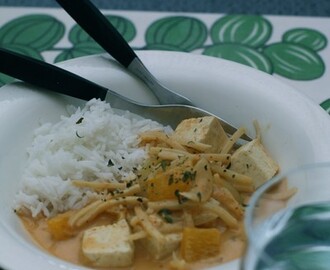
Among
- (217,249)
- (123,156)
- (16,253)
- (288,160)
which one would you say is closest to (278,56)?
(288,160)

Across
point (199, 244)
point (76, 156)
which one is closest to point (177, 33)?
point (76, 156)

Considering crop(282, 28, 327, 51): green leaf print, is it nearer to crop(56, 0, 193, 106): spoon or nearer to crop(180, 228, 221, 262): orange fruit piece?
crop(56, 0, 193, 106): spoon

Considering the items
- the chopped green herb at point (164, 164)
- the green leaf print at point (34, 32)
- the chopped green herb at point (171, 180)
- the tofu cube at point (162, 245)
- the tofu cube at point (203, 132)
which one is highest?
the green leaf print at point (34, 32)

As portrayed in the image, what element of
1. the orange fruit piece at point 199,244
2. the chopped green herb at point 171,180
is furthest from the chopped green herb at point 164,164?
the orange fruit piece at point 199,244

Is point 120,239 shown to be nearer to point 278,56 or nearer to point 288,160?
point 288,160

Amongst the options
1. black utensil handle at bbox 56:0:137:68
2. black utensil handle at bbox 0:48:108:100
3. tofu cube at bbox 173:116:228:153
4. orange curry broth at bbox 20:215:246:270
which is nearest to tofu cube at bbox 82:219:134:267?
orange curry broth at bbox 20:215:246:270

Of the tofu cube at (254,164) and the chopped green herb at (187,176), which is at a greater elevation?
the tofu cube at (254,164)

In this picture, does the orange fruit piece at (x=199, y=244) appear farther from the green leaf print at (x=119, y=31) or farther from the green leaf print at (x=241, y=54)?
the green leaf print at (x=119, y=31)
